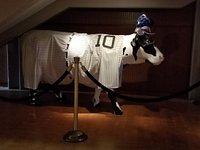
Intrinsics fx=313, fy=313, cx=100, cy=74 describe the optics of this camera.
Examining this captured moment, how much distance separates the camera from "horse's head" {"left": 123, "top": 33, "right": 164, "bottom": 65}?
3928mm

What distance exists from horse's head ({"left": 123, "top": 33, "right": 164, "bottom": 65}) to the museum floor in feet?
2.46

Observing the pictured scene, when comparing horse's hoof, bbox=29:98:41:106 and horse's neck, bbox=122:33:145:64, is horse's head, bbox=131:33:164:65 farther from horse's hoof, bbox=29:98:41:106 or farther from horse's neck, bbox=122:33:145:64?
horse's hoof, bbox=29:98:41:106

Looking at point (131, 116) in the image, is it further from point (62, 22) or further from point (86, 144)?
point (62, 22)

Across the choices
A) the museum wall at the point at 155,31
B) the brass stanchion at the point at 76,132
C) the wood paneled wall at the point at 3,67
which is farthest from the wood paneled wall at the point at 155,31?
the brass stanchion at the point at 76,132

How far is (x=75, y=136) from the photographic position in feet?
10.6

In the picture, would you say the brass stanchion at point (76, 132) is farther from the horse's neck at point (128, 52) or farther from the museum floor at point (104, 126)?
the horse's neck at point (128, 52)

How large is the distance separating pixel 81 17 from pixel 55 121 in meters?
1.89

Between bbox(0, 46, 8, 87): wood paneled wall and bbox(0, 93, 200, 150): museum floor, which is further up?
bbox(0, 46, 8, 87): wood paneled wall

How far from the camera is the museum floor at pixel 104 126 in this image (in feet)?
10.3

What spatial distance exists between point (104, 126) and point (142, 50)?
3.54 ft

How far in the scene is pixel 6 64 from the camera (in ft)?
17.3

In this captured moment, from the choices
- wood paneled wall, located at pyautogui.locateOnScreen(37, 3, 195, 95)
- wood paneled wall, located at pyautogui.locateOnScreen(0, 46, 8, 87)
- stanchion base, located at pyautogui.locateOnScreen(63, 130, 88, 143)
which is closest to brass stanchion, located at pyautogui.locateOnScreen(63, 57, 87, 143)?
stanchion base, located at pyautogui.locateOnScreen(63, 130, 88, 143)

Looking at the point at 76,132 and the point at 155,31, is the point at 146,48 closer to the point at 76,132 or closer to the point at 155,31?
the point at 155,31

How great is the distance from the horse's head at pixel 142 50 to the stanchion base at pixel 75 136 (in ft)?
4.14
